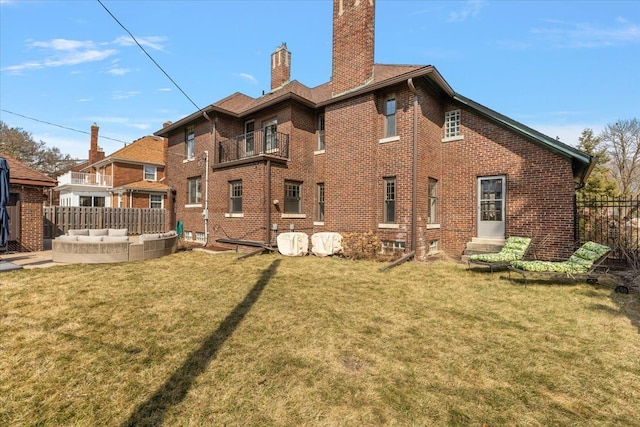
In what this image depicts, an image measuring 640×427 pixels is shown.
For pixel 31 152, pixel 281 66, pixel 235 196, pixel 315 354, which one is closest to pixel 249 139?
pixel 235 196

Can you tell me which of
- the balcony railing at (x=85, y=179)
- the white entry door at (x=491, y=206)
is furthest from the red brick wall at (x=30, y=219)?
the white entry door at (x=491, y=206)

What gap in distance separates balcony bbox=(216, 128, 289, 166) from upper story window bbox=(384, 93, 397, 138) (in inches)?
184

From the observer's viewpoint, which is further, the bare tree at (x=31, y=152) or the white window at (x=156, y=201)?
the bare tree at (x=31, y=152)

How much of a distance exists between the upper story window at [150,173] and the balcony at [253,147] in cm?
1983

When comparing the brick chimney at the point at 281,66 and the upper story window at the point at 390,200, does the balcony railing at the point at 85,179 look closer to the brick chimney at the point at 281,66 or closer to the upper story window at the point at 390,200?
the brick chimney at the point at 281,66

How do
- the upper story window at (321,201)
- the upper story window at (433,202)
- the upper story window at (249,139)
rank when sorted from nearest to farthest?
the upper story window at (433,202)
the upper story window at (321,201)
the upper story window at (249,139)

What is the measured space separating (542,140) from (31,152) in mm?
59971

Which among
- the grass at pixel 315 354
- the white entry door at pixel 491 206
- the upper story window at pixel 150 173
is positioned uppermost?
the upper story window at pixel 150 173

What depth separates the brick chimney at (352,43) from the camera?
12.2m

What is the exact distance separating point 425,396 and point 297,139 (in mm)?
12357

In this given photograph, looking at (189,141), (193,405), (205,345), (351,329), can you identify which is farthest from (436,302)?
(189,141)

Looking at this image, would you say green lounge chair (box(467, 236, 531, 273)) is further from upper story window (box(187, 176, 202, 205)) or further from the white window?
the white window

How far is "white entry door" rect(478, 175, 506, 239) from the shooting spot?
10.9 metres

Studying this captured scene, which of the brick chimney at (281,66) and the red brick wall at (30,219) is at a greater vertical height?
the brick chimney at (281,66)
